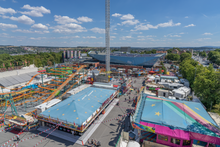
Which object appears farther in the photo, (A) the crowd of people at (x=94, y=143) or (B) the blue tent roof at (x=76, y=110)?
(B) the blue tent roof at (x=76, y=110)

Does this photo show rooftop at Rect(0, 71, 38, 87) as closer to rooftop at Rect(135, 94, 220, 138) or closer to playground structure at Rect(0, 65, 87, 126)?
playground structure at Rect(0, 65, 87, 126)

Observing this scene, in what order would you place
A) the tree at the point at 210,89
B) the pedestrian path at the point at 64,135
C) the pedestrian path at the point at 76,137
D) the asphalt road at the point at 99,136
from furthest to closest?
the tree at the point at 210,89 < the pedestrian path at the point at 64,135 < the pedestrian path at the point at 76,137 < the asphalt road at the point at 99,136

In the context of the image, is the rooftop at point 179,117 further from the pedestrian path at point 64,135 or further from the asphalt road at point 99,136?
the pedestrian path at point 64,135

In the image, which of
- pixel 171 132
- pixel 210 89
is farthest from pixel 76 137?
pixel 210 89

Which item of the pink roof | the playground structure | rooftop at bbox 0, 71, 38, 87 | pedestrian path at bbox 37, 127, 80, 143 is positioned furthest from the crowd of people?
rooftop at bbox 0, 71, 38, 87

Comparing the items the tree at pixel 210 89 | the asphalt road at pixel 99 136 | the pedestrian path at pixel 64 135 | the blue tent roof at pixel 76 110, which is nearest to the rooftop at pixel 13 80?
the asphalt road at pixel 99 136

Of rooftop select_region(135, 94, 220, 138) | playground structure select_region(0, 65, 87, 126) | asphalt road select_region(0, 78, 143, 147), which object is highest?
rooftop select_region(135, 94, 220, 138)

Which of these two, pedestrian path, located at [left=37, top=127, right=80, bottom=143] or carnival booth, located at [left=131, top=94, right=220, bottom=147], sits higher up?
carnival booth, located at [left=131, top=94, right=220, bottom=147]

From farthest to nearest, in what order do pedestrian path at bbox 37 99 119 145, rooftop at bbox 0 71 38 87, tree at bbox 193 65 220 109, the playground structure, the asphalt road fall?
rooftop at bbox 0 71 38 87 → tree at bbox 193 65 220 109 → the playground structure → pedestrian path at bbox 37 99 119 145 → the asphalt road
